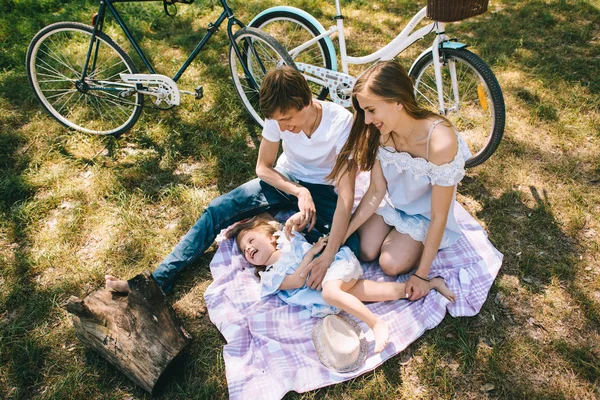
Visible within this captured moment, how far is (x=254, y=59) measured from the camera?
3.95 meters

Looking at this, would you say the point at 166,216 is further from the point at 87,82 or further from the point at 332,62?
the point at 332,62

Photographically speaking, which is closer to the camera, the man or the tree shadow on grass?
the man

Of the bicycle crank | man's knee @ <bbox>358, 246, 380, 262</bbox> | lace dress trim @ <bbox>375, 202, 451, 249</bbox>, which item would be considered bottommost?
man's knee @ <bbox>358, 246, 380, 262</bbox>

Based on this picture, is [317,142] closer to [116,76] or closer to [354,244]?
[354,244]

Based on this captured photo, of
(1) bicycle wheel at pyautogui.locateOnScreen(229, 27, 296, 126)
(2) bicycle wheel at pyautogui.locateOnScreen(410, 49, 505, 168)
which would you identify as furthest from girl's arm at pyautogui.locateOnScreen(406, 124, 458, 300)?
(1) bicycle wheel at pyautogui.locateOnScreen(229, 27, 296, 126)

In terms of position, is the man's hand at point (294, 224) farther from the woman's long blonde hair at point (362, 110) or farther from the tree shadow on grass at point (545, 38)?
the tree shadow on grass at point (545, 38)

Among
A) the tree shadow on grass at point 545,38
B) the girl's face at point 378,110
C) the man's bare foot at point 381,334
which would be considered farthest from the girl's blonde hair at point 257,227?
the tree shadow on grass at point 545,38

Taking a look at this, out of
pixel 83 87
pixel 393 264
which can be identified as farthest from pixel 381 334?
pixel 83 87

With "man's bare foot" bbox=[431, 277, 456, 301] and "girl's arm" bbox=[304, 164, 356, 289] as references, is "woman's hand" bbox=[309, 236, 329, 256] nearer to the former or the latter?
"girl's arm" bbox=[304, 164, 356, 289]

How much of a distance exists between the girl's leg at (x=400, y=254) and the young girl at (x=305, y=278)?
0.14 m

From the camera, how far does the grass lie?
234cm

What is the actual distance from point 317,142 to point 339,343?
49.8 inches

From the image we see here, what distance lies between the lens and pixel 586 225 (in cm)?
295

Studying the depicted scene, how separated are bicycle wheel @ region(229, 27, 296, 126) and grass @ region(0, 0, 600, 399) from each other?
170 mm
